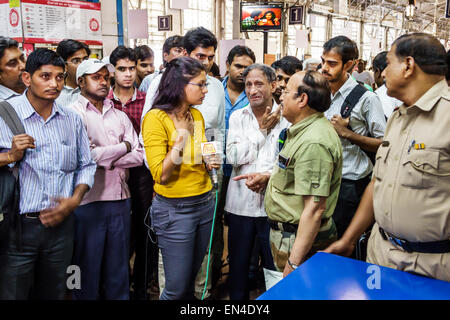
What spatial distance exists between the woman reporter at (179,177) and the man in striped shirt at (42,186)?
45 centimetres

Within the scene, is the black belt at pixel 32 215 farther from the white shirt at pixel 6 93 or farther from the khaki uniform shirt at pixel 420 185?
the khaki uniform shirt at pixel 420 185

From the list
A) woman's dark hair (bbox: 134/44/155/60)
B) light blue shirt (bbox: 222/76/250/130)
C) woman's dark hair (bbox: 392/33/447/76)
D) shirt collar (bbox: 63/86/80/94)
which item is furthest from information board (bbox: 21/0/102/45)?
woman's dark hair (bbox: 392/33/447/76)

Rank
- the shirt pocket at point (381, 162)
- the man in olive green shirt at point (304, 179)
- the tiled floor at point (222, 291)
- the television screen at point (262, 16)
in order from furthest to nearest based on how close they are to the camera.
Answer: the television screen at point (262, 16) < the tiled floor at point (222, 291) < the man in olive green shirt at point (304, 179) < the shirt pocket at point (381, 162)

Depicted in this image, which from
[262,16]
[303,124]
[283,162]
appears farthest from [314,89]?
[262,16]

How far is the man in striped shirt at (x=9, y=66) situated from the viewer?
2.41 meters

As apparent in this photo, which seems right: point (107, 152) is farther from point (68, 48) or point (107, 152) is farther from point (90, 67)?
point (68, 48)

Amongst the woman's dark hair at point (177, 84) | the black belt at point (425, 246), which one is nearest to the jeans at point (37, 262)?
the woman's dark hair at point (177, 84)

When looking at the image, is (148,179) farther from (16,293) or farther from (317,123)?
(317,123)

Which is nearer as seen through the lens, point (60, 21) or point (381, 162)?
point (381, 162)

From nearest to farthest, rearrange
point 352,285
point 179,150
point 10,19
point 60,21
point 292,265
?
1. point 352,285
2. point 292,265
3. point 179,150
4. point 10,19
5. point 60,21

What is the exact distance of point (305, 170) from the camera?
1.82 m

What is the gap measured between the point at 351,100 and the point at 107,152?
158 cm

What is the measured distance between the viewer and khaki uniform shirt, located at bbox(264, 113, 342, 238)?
1.82 meters

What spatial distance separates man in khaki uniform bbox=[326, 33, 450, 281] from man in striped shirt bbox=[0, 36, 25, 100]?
2136mm
